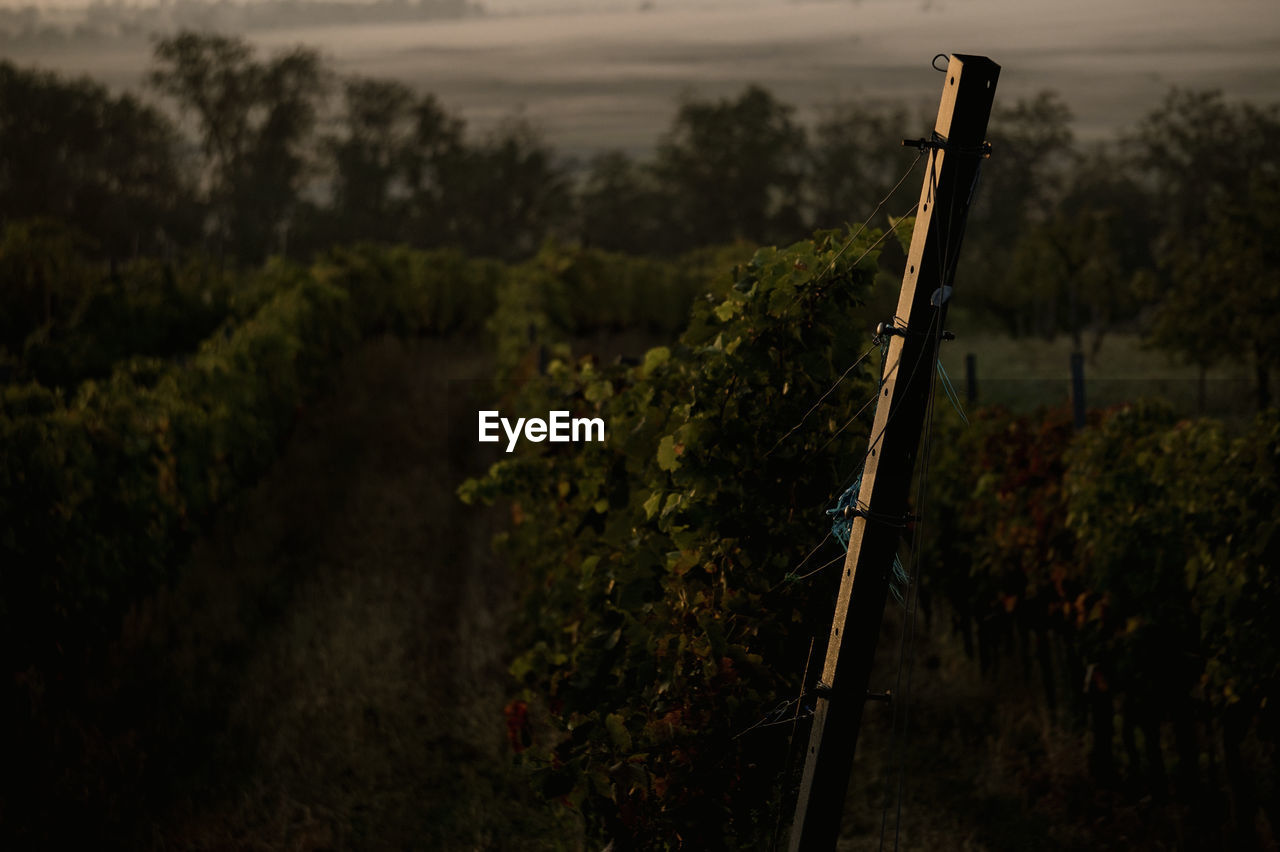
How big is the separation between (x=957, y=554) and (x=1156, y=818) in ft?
11.0

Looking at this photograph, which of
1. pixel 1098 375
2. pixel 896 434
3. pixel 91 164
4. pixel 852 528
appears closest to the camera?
pixel 896 434

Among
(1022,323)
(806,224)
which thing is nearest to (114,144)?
(806,224)

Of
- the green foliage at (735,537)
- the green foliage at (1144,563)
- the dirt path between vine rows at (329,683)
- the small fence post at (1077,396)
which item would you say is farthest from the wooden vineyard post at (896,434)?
the small fence post at (1077,396)

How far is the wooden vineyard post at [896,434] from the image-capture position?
3988 millimetres

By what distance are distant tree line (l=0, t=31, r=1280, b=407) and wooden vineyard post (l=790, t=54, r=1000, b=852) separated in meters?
48.1

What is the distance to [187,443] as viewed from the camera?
11.7m

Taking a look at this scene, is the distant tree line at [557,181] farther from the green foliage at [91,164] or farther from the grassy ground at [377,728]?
the grassy ground at [377,728]

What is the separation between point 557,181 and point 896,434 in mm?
96118

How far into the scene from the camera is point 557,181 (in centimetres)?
9825

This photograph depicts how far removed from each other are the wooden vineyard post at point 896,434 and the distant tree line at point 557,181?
48108 millimetres

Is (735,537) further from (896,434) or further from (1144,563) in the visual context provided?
(1144,563)

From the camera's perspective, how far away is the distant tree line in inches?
2616

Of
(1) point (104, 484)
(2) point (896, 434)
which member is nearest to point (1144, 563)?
(2) point (896, 434)

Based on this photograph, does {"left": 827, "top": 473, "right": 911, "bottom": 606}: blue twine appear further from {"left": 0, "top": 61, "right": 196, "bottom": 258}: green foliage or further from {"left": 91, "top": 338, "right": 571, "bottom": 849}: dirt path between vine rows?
{"left": 0, "top": 61, "right": 196, "bottom": 258}: green foliage
